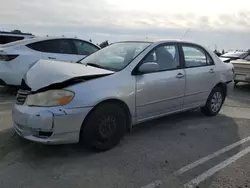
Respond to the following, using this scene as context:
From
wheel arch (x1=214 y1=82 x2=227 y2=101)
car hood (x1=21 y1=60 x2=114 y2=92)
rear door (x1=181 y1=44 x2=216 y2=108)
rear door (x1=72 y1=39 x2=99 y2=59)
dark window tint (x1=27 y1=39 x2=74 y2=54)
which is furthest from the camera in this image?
rear door (x1=72 y1=39 x2=99 y2=59)

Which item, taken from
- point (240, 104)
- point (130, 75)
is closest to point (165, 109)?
point (130, 75)

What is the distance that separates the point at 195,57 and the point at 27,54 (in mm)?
4040

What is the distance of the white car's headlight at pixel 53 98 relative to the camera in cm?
391

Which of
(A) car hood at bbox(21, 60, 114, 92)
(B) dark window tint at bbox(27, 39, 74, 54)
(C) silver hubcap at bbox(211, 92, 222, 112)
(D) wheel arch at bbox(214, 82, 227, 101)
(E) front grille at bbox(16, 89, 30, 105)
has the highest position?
(B) dark window tint at bbox(27, 39, 74, 54)

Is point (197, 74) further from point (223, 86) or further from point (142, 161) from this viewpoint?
point (142, 161)

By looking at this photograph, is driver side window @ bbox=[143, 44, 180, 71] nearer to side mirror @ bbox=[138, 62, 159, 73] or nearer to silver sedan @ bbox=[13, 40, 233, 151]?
silver sedan @ bbox=[13, 40, 233, 151]

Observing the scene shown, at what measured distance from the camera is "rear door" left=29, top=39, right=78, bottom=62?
7.80 meters

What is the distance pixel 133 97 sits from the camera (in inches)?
181

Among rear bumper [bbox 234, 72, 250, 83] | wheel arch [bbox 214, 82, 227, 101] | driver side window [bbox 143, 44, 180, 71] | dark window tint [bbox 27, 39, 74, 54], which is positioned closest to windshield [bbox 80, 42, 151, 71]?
driver side window [bbox 143, 44, 180, 71]

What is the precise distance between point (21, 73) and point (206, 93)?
4.30m

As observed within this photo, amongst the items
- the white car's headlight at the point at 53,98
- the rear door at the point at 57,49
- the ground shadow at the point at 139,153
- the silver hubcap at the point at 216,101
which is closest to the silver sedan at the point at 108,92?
the white car's headlight at the point at 53,98

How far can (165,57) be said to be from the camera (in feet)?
17.3

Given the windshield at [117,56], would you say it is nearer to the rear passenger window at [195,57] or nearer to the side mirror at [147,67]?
the side mirror at [147,67]

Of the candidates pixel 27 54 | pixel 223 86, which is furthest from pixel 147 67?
pixel 27 54
